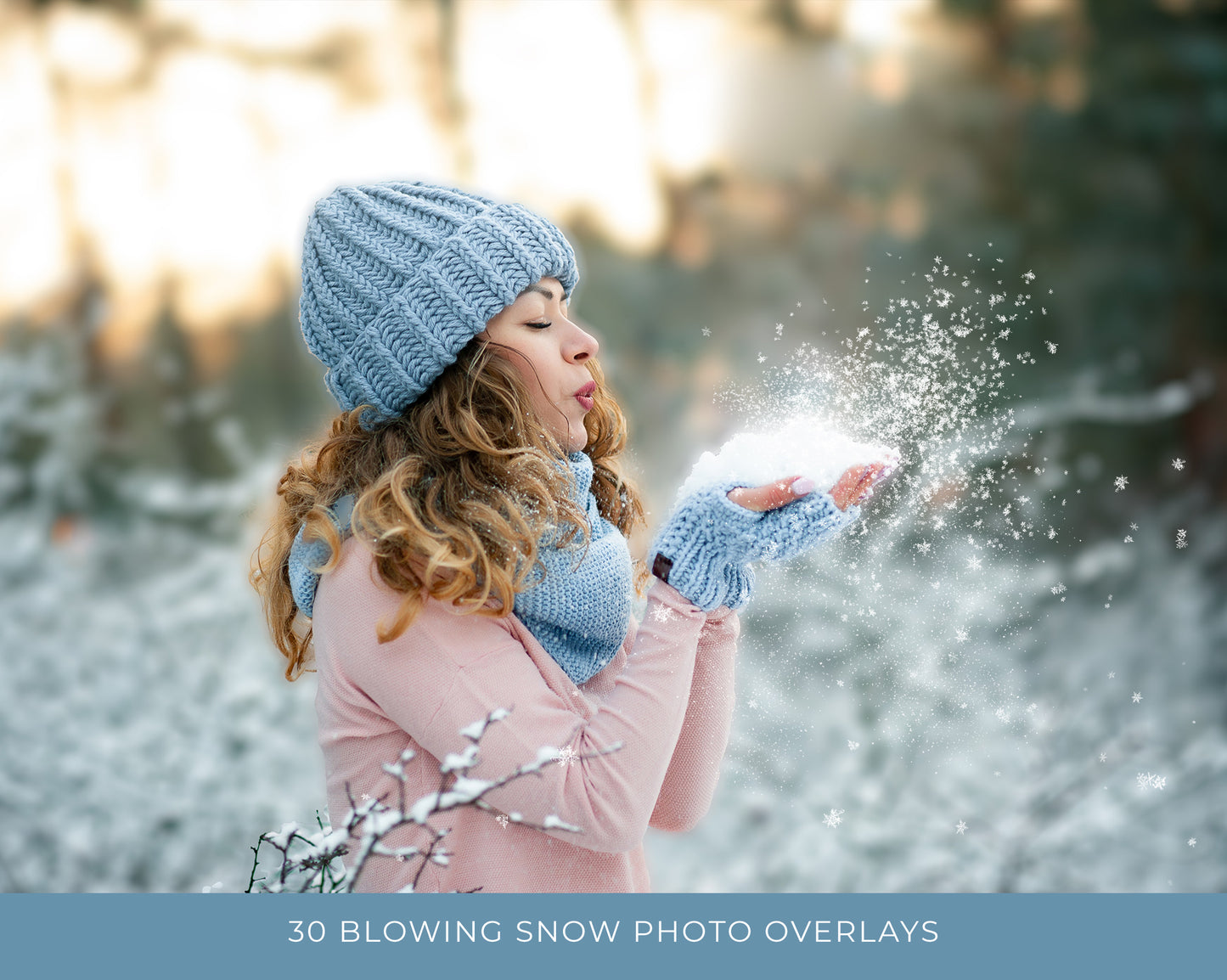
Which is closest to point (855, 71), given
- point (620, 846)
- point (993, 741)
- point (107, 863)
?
point (993, 741)

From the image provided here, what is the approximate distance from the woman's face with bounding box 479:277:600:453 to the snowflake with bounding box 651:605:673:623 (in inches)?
7.3

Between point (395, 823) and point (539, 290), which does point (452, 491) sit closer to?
point (539, 290)

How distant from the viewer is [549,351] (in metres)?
0.91

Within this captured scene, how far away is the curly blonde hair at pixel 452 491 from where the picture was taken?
81 centimetres

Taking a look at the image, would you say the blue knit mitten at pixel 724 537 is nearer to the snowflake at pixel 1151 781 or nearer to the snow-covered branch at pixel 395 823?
the snow-covered branch at pixel 395 823

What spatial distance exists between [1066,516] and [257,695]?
7.10ft

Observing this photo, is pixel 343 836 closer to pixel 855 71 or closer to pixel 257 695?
pixel 257 695

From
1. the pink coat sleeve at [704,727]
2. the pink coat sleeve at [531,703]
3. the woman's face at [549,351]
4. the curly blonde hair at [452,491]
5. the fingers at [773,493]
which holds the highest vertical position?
the woman's face at [549,351]

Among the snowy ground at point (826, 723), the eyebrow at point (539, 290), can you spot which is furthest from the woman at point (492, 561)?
the snowy ground at point (826, 723)

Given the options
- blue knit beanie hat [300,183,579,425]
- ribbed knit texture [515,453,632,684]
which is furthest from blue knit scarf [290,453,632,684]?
blue knit beanie hat [300,183,579,425]

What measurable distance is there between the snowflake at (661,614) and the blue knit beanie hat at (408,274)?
0.27 m

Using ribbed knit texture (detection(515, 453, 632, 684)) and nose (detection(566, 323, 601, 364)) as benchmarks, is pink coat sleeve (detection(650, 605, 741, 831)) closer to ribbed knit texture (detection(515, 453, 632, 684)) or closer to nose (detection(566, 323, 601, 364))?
ribbed knit texture (detection(515, 453, 632, 684))

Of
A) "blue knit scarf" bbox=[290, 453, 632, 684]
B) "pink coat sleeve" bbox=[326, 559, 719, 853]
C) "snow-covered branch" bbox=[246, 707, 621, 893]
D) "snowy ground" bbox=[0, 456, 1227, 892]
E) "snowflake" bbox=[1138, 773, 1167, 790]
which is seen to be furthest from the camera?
"snowflake" bbox=[1138, 773, 1167, 790]

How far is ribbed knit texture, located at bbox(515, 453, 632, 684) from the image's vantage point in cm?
89
